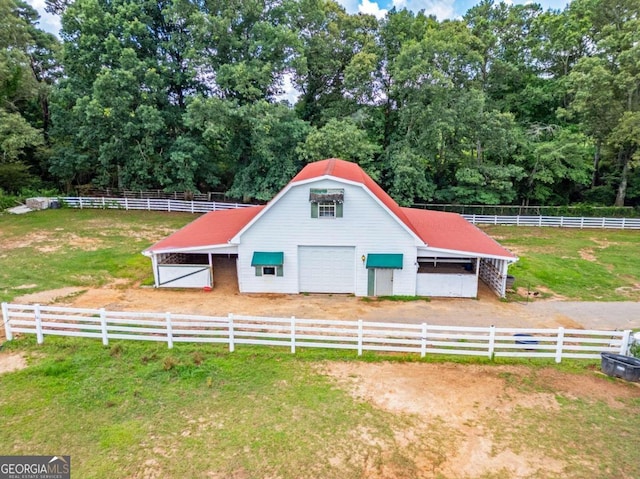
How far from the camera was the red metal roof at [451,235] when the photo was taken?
15406mm

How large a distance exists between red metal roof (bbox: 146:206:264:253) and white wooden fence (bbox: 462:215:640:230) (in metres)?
19.7

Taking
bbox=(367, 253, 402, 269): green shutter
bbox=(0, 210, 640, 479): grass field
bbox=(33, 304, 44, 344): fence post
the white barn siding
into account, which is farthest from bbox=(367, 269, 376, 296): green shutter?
bbox=(33, 304, 44, 344): fence post

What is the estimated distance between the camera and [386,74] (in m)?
30.5

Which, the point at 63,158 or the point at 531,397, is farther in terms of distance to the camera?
the point at 63,158

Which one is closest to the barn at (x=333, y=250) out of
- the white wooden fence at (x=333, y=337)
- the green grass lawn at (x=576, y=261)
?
the green grass lawn at (x=576, y=261)

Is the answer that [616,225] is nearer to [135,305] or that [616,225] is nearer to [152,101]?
[135,305]

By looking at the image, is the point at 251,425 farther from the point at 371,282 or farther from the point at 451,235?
the point at 451,235

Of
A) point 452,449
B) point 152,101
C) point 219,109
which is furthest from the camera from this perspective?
point 152,101

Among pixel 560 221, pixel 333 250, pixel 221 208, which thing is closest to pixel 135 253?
pixel 333 250

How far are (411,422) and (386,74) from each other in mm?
28375

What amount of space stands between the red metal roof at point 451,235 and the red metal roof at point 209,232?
7827mm

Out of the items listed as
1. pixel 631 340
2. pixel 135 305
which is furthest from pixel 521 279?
pixel 135 305

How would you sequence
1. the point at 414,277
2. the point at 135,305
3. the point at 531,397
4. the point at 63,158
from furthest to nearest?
the point at 63,158
the point at 414,277
the point at 135,305
the point at 531,397

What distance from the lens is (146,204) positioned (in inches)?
1267
